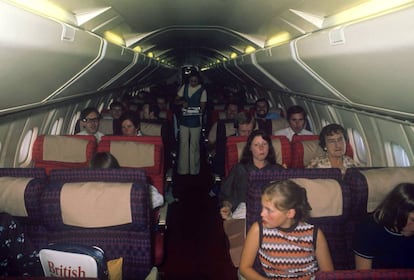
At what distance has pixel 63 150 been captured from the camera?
3992 mm

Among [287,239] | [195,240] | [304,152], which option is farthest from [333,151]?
[195,240]

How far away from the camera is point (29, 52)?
2.32m

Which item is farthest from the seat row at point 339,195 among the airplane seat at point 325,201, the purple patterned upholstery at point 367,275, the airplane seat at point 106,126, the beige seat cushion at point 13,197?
the airplane seat at point 106,126

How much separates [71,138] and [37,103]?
1.83 feet

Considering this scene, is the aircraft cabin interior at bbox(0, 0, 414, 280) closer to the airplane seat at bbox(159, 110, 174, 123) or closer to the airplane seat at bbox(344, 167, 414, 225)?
the airplane seat at bbox(344, 167, 414, 225)

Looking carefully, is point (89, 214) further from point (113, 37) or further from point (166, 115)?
point (166, 115)

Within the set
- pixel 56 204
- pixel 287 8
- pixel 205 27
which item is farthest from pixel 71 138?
pixel 205 27

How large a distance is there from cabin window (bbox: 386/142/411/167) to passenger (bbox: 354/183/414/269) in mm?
1737

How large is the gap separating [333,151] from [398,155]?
0.74 meters

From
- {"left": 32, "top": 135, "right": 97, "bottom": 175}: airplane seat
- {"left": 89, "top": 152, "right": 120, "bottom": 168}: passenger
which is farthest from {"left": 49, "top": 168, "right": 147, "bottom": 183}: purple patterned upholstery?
{"left": 32, "top": 135, "right": 97, "bottom": 175}: airplane seat

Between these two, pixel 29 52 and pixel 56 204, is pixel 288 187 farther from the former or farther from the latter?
pixel 29 52

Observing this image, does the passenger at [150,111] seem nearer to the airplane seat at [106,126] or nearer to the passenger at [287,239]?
the airplane seat at [106,126]

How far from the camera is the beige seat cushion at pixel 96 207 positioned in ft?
7.97

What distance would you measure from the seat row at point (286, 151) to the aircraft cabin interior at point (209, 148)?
0.04 feet
